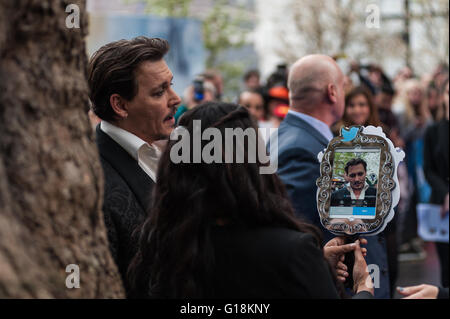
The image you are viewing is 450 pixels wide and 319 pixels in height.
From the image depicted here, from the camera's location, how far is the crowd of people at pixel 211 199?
7.54 feet

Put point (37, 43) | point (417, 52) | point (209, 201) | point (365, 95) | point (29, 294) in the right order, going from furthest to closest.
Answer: point (417, 52)
point (365, 95)
point (209, 201)
point (37, 43)
point (29, 294)

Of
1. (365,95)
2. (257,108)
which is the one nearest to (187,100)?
(257,108)

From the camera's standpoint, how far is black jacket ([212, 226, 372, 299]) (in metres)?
2.26

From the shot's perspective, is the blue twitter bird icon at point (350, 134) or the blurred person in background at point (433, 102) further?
the blurred person in background at point (433, 102)

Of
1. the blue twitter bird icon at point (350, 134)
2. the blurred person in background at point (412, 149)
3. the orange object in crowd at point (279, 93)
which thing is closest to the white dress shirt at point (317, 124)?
the blue twitter bird icon at point (350, 134)

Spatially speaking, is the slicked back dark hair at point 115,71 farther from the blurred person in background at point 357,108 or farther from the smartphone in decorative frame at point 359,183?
the blurred person in background at point 357,108

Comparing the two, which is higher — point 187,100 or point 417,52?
point 417,52

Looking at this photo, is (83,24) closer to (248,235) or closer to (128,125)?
(248,235)

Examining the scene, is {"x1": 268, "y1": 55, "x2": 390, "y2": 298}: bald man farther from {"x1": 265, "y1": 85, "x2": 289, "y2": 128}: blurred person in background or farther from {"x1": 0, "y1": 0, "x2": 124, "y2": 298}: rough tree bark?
{"x1": 265, "y1": 85, "x2": 289, "y2": 128}: blurred person in background

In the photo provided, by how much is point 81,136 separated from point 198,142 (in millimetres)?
385

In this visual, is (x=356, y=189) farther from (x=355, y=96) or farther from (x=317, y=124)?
(x=355, y=96)

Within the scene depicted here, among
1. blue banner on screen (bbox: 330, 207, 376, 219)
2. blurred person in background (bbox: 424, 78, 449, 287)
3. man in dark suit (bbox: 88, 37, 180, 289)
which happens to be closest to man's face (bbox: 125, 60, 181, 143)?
man in dark suit (bbox: 88, 37, 180, 289)

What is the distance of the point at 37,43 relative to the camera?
2.01m

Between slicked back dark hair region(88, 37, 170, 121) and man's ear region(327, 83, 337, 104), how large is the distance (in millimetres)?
1401
